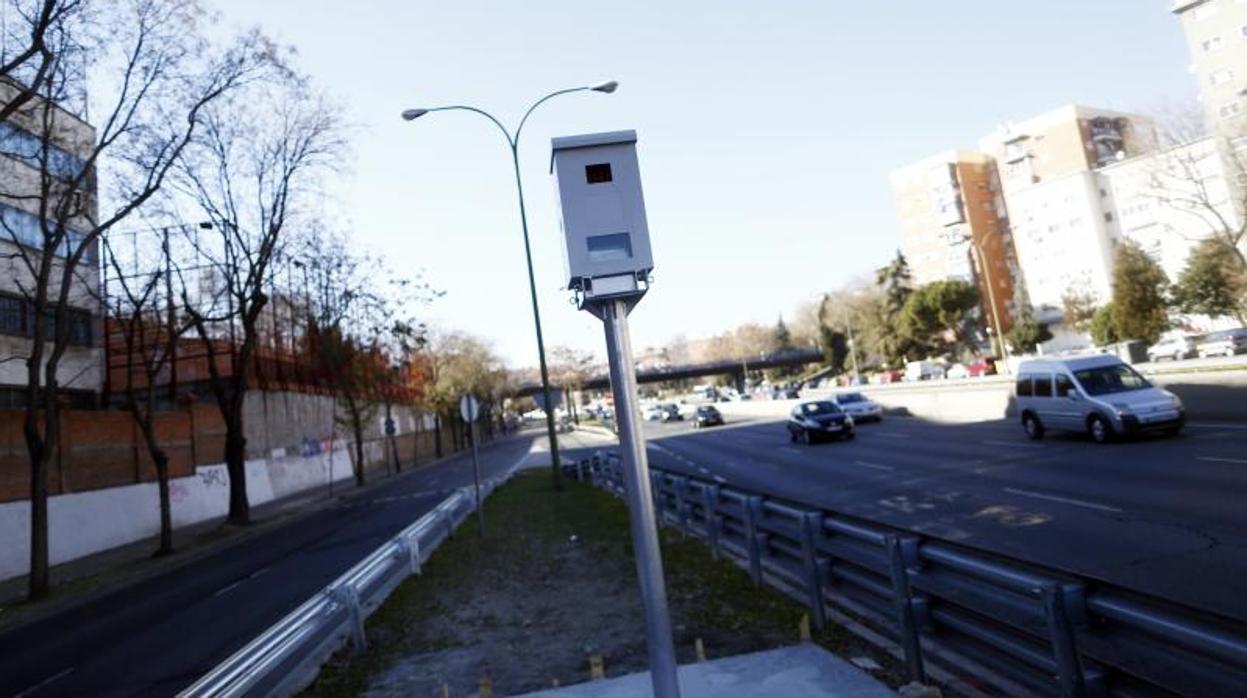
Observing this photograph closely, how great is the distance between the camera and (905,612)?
496 cm

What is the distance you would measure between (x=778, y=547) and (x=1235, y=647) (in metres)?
5.22

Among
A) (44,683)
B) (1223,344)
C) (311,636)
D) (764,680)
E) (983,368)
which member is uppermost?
(983,368)

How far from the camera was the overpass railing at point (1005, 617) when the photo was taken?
10.1 ft

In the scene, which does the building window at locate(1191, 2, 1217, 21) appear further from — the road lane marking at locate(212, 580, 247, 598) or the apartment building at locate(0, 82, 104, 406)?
the road lane marking at locate(212, 580, 247, 598)

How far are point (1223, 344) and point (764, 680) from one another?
45.7 m

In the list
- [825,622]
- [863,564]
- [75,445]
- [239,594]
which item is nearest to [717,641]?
[825,622]

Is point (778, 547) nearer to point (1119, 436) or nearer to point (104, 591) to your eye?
point (1119, 436)

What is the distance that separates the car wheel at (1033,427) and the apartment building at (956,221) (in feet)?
238

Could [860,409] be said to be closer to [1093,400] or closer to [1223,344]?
[1093,400]

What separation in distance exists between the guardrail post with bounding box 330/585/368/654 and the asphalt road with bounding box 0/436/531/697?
5.65 feet

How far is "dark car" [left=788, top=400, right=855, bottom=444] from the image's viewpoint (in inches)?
1099

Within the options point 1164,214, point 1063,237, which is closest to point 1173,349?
point 1164,214

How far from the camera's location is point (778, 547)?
7.88m

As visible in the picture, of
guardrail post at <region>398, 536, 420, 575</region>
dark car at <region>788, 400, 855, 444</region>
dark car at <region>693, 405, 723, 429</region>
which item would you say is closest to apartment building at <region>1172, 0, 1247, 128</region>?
dark car at <region>693, 405, 723, 429</region>
